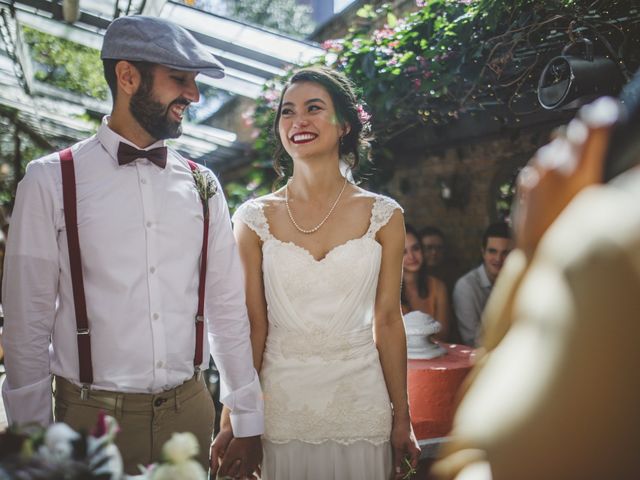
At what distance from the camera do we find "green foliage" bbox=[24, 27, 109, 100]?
35.9ft

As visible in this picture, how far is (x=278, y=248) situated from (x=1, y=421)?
3.64 meters

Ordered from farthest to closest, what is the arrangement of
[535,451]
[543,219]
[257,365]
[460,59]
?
[460,59] → [257,365] → [543,219] → [535,451]

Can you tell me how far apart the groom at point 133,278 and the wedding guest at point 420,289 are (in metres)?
2.70

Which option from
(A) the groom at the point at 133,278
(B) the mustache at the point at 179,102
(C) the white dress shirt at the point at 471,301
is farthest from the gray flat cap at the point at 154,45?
(C) the white dress shirt at the point at 471,301

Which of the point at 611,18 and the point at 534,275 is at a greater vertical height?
the point at 611,18

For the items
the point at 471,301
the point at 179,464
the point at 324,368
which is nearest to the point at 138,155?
the point at 324,368

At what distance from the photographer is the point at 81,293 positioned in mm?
1594

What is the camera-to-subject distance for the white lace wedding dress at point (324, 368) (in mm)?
2051

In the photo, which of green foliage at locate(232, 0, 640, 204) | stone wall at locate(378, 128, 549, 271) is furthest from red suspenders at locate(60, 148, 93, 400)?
stone wall at locate(378, 128, 549, 271)

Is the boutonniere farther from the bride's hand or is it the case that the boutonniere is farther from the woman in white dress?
the bride's hand

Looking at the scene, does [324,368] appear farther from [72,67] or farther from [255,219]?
[72,67]

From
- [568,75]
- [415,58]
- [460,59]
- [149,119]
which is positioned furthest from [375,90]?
[149,119]

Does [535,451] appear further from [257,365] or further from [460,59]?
[460,59]

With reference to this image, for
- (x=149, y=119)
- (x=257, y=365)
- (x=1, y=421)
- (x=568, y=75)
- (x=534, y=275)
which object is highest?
(x=568, y=75)
